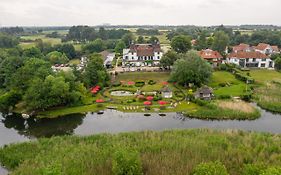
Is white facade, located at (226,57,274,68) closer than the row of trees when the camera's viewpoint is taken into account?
Yes

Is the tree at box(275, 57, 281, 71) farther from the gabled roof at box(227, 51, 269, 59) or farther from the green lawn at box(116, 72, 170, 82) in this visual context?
the green lawn at box(116, 72, 170, 82)

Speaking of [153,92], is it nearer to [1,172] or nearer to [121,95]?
[121,95]

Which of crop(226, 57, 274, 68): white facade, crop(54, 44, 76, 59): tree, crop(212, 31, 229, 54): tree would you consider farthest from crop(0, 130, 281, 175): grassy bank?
crop(54, 44, 76, 59): tree

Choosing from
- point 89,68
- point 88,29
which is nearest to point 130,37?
point 88,29

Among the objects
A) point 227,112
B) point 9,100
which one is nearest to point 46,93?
point 9,100

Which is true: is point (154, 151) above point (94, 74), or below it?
below

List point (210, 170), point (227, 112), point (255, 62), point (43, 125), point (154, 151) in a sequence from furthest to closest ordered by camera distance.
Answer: point (255, 62)
point (227, 112)
point (43, 125)
point (154, 151)
point (210, 170)

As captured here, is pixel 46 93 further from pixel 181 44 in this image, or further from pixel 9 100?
pixel 181 44
